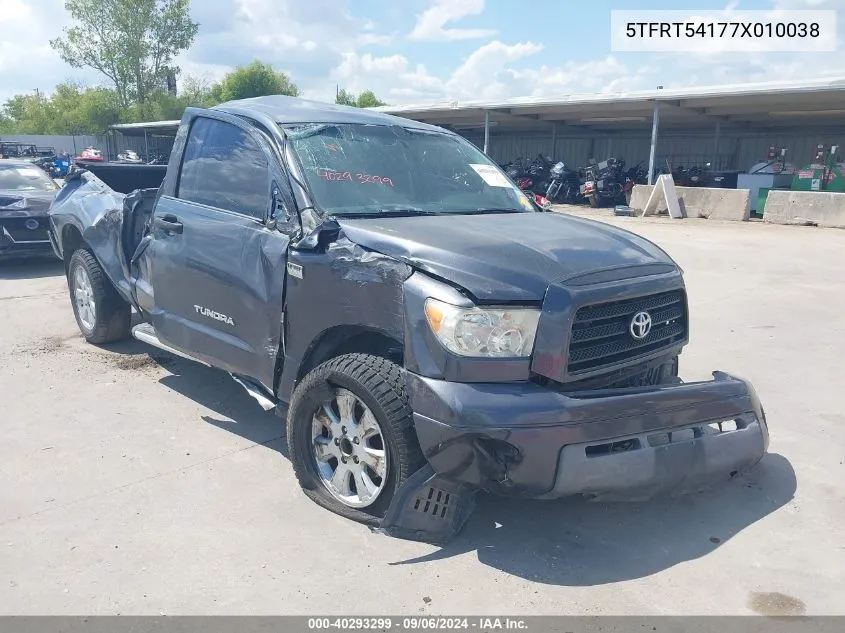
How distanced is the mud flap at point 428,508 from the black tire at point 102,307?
4.11 meters

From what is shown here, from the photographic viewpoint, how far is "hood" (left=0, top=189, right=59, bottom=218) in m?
9.86

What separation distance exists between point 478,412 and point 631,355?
0.94 metres

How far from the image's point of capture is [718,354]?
623 cm

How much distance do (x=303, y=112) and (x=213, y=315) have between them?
1.36 meters

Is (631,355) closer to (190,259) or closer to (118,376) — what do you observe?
(190,259)

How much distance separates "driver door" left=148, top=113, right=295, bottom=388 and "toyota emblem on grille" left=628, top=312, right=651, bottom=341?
5.85 ft

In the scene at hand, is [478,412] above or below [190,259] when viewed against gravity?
below

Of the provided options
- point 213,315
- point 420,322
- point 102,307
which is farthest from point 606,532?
point 102,307

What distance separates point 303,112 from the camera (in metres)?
4.34

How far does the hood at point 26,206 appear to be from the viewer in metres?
9.86

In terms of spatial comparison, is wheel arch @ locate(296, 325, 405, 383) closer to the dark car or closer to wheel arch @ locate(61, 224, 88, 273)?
A: wheel arch @ locate(61, 224, 88, 273)

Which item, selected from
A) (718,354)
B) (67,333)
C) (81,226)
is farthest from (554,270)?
(67,333)

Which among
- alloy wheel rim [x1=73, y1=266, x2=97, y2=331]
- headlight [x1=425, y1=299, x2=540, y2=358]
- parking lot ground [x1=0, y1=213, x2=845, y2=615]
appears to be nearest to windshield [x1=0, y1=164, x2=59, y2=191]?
alloy wheel rim [x1=73, y1=266, x2=97, y2=331]

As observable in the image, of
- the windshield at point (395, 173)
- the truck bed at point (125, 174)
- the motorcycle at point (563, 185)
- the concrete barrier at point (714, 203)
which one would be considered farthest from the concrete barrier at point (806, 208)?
the truck bed at point (125, 174)
